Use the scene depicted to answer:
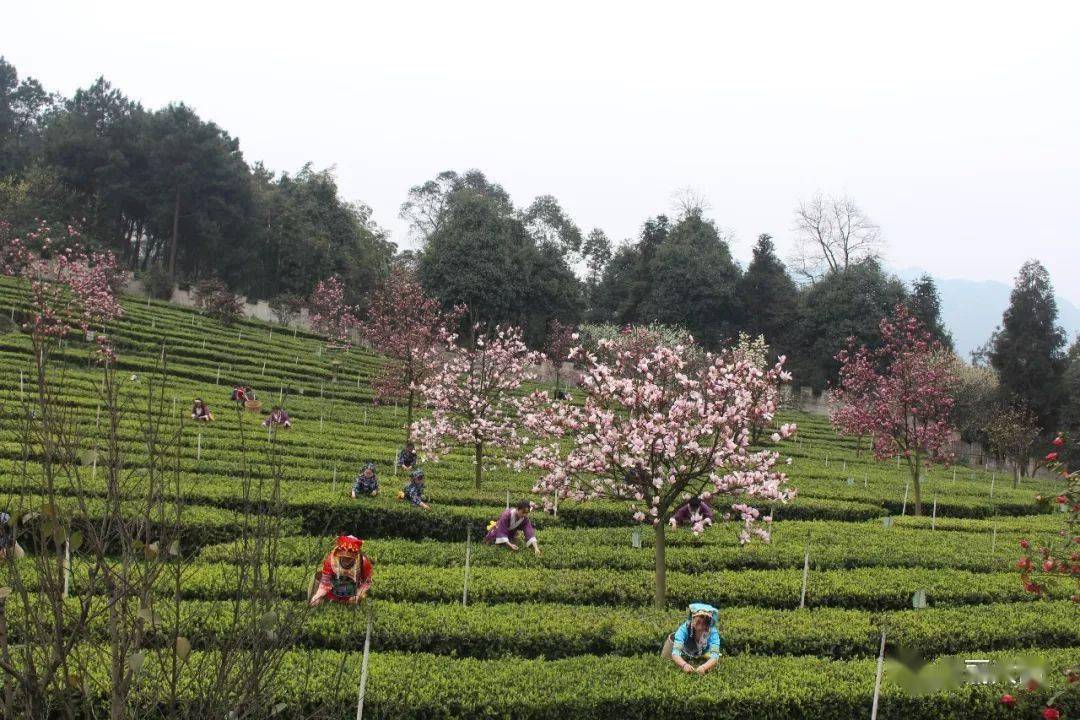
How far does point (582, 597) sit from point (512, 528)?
2.71 metres

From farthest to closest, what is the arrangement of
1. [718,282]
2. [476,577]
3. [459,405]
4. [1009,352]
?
1. [718,282]
2. [1009,352]
3. [459,405]
4. [476,577]

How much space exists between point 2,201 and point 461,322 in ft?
96.1

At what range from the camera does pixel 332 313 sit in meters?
50.2

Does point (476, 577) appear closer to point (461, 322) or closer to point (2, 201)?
point (461, 322)

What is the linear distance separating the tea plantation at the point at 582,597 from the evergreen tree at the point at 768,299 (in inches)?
1363

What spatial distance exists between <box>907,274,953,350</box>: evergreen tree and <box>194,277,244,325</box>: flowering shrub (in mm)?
42536

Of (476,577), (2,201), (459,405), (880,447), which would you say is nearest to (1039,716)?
(476,577)

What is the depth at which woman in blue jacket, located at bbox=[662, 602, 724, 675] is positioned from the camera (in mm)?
9672

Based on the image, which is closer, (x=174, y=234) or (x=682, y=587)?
(x=682, y=587)

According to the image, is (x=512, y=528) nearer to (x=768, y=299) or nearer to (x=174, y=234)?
(x=174, y=234)

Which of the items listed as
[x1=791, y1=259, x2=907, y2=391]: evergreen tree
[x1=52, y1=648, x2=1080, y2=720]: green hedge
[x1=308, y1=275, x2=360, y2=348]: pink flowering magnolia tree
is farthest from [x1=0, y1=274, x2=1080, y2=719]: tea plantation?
[x1=791, y1=259, x2=907, y2=391]: evergreen tree

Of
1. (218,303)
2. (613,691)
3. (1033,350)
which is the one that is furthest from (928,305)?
(613,691)

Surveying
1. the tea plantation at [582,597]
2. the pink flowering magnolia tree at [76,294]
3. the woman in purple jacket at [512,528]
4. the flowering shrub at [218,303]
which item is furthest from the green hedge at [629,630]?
the flowering shrub at [218,303]

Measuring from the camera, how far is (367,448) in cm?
2550
